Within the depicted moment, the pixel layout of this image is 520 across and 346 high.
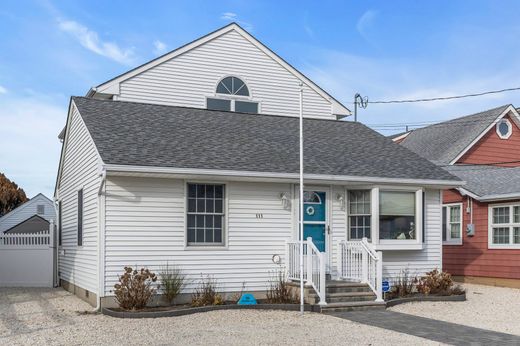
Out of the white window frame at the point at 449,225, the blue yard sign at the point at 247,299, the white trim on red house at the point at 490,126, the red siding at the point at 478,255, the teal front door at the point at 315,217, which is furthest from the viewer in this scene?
the white trim on red house at the point at 490,126

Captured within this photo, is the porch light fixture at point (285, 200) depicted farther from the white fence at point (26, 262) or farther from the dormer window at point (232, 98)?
the white fence at point (26, 262)

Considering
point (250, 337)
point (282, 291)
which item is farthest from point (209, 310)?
point (250, 337)

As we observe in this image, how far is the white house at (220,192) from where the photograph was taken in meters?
12.9

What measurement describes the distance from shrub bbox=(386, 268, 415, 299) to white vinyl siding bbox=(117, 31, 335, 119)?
21.4ft

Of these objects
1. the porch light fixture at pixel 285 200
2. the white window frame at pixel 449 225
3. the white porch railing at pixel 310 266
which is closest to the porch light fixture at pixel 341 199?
the porch light fixture at pixel 285 200

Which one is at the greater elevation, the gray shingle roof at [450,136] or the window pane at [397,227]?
the gray shingle roof at [450,136]

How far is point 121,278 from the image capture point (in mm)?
12141

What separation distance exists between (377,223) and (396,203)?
0.86m

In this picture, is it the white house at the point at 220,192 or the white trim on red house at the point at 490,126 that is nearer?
the white house at the point at 220,192

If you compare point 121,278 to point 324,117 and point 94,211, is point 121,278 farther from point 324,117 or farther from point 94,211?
point 324,117

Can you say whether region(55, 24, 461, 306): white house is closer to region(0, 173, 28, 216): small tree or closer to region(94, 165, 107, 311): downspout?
region(94, 165, 107, 311): downspout

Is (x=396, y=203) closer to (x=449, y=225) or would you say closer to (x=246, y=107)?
(x=246, y=107)

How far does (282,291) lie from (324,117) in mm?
8227

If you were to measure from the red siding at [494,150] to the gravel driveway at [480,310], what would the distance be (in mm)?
9970
